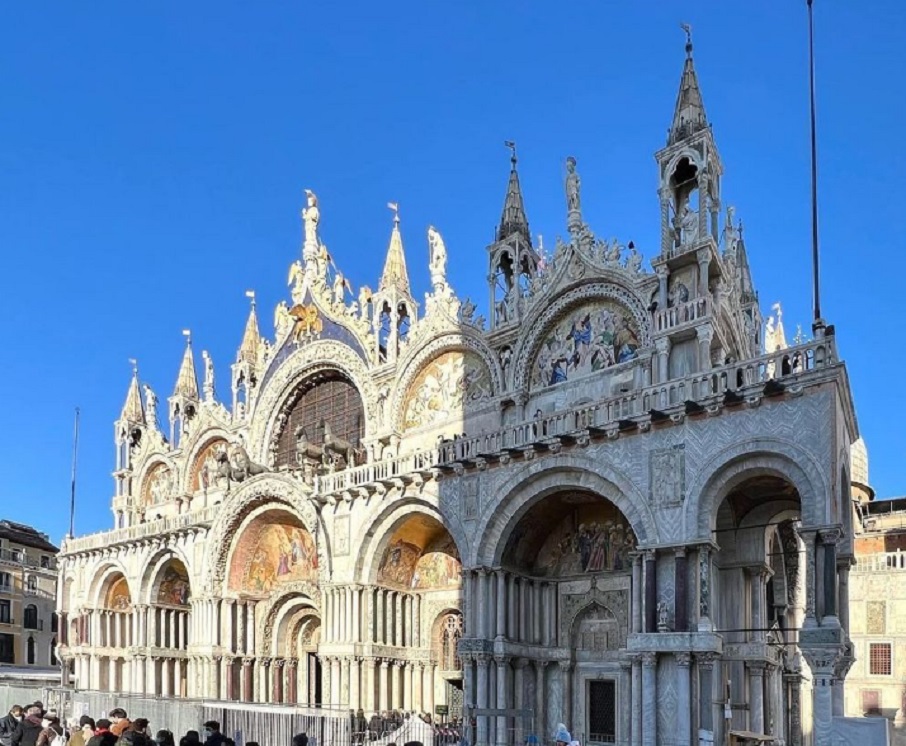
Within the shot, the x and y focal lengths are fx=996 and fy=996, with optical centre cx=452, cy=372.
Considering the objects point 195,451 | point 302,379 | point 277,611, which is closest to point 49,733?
point 277,611

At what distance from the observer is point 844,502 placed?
19.6 meters

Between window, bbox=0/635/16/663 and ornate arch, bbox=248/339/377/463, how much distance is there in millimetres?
36315

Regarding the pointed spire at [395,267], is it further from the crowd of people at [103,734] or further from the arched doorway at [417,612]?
the crowd of people at [103,734]

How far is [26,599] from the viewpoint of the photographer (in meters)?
65.6

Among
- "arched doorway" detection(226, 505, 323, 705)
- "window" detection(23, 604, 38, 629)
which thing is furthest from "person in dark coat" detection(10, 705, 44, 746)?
"window" detection(23, 604, 38, 629)

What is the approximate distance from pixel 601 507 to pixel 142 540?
871 inches

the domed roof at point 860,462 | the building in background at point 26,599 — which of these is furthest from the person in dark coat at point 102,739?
the building in background at point 26,599

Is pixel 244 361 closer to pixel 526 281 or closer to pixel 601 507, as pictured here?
pixel 526 281

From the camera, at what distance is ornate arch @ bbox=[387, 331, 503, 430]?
27578mm

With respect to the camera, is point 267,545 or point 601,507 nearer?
point 601,507

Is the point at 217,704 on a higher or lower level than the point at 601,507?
lower

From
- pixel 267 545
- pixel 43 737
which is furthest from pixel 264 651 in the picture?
pixel 43 737

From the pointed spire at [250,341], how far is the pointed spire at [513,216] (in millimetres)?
14779

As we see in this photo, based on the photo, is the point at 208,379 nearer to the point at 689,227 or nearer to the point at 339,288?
the point at 339,288
